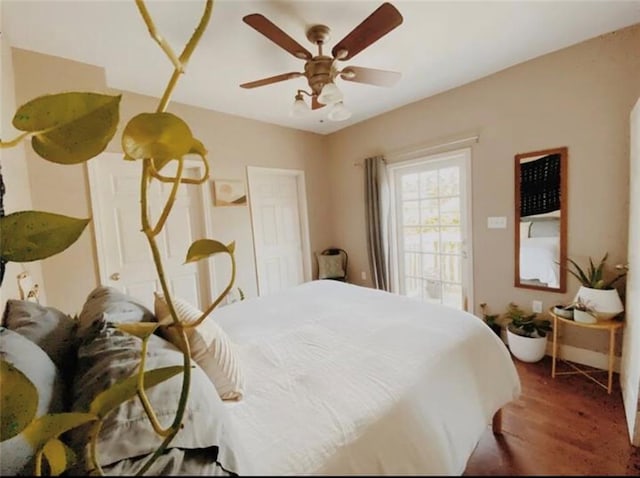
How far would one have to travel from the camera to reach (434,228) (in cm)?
310

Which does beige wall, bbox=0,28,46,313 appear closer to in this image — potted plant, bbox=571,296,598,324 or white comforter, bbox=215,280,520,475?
white comforter, bbox=215,280,520,475

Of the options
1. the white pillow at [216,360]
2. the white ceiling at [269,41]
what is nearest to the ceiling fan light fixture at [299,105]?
the white ceiling at [269,41]

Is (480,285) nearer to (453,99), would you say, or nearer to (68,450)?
(453,99)

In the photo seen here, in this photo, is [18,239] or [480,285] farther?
[480,285]

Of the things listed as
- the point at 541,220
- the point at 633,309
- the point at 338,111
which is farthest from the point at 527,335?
the point at 338,111

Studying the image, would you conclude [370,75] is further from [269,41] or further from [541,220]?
[541,220]

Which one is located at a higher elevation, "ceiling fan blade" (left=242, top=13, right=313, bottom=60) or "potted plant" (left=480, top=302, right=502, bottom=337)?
"ceiling fan blade" (left=242, top=13, right=313, bottom=60)

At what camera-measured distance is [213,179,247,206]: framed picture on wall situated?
9.31 feet

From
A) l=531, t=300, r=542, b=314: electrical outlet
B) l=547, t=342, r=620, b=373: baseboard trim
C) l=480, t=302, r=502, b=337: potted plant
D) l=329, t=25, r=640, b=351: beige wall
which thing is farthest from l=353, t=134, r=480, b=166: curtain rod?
l=547, t=342, r=620, b=373: baseboard trim

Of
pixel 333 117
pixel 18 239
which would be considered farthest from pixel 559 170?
pixel 18 239

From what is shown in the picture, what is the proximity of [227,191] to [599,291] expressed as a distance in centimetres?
312

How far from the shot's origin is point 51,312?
111cm

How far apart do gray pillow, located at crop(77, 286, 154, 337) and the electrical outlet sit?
290cm

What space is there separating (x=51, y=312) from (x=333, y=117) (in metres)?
1.90
